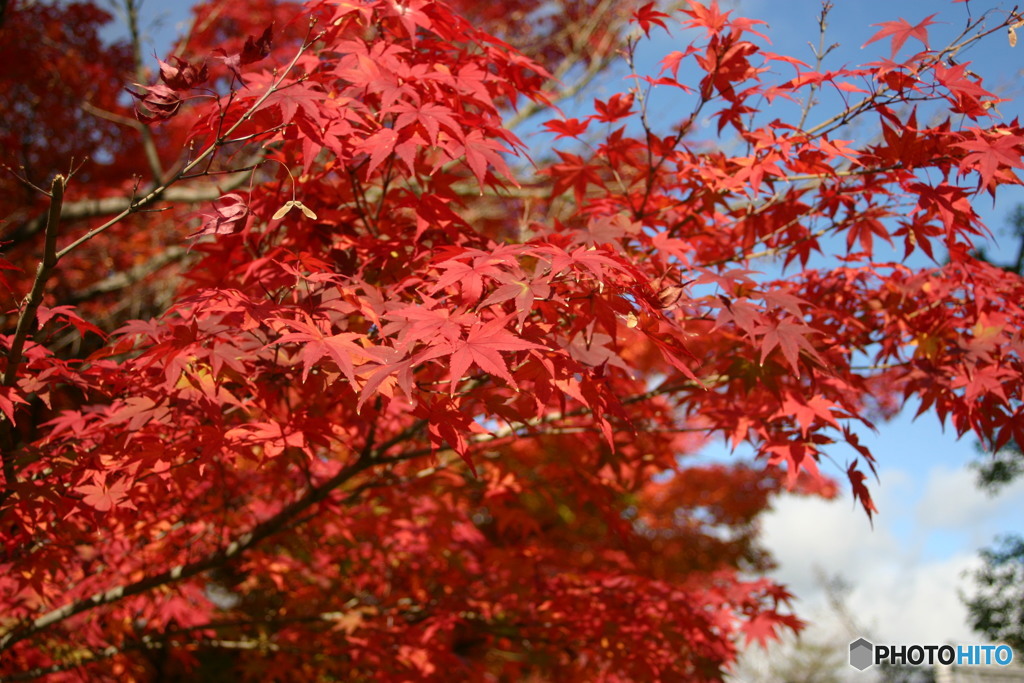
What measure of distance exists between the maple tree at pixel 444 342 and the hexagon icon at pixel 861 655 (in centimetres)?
96

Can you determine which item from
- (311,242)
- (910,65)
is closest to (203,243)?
(311,242)

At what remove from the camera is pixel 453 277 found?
5.76 ft

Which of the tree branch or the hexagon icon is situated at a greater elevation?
the tree branch

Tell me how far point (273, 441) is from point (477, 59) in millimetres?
1556

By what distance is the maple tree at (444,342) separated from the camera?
2.00 m

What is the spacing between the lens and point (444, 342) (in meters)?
1.68

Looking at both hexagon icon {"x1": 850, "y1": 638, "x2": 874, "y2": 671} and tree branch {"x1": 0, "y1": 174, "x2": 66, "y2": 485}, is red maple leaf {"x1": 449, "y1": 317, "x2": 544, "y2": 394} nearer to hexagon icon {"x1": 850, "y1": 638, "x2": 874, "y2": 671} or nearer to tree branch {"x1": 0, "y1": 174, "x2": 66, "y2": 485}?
tree branch {"x1": 0, "y1": 174, "x2": 66, "y2": 485}

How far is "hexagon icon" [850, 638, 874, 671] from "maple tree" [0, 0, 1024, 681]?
0.96 metres

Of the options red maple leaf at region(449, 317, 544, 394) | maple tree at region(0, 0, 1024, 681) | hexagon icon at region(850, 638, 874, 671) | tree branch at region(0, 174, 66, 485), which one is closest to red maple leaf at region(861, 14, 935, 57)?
maple tree at region(0, 0, 1024, 681)

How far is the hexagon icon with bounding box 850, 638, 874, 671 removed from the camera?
4230mm

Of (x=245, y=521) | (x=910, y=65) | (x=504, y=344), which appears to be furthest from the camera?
(x=245, y=521)

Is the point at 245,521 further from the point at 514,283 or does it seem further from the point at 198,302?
the point at 514,283

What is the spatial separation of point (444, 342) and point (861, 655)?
3.99m

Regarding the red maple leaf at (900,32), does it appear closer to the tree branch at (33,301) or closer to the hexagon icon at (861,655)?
the tree branch at (33,301)
